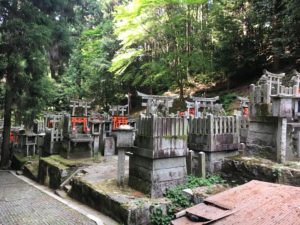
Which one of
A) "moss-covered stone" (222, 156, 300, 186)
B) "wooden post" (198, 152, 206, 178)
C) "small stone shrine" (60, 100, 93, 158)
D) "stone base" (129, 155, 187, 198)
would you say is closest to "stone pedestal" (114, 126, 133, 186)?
"stone base" (129, 155, 187, 198)

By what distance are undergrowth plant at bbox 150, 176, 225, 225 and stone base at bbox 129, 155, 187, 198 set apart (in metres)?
0.20

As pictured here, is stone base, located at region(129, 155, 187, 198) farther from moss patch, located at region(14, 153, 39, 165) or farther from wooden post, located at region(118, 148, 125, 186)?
moss patch, located at region(14, 153, 39, 165)

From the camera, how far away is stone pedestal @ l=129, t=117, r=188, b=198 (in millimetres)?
7934

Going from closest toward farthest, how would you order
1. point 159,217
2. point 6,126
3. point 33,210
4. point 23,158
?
point 159,217 → point 33,210 → point 6,126 → point 23,158

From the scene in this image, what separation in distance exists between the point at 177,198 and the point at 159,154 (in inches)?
49.1

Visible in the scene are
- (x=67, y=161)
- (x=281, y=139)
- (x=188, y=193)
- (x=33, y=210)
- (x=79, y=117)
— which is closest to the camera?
(x=188, y=193)

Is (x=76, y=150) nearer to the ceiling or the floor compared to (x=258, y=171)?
nearer to the floor

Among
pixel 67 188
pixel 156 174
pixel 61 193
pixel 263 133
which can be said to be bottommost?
pixel 61 193

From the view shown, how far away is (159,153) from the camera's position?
26.0 ft

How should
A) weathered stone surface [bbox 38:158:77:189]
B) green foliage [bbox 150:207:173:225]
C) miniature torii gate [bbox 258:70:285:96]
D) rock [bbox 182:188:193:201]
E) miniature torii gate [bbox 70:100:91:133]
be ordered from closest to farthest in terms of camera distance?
green foliage [bbox 150:207:173:225], rock [bbox 182:188:193:201], miniature torii gate [bbox 258:70:285:96], weathered stone surface [bbox 38:158:77:189], miniature torii gate [bbox 70:100:91:133]

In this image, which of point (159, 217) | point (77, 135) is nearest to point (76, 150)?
point (77, 135)

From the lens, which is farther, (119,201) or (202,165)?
(202,165)

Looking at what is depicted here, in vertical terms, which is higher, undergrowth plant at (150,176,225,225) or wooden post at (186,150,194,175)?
wooden post at (186,150,194,175)

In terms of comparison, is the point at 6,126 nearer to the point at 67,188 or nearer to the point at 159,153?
the point at 67,188
